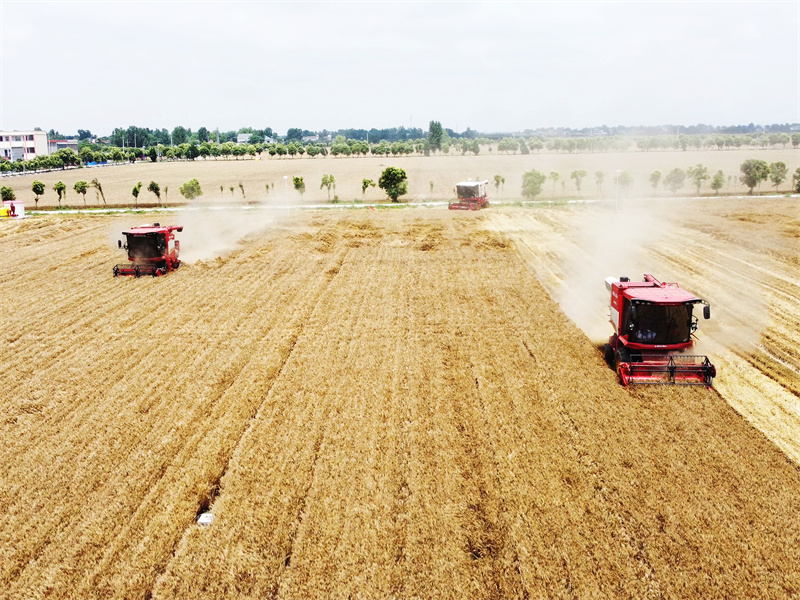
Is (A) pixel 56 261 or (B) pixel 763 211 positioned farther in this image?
(B) pixel 763 211

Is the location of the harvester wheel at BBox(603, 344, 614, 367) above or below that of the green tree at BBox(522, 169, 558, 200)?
below

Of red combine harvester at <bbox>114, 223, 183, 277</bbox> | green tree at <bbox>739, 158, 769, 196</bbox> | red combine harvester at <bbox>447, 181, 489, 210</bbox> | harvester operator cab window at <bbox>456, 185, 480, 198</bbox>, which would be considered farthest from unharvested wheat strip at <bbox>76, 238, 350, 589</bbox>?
A: green tree at <bbox>739, 158, 769, 196</bbox>

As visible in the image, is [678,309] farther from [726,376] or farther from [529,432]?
A: [529,432]

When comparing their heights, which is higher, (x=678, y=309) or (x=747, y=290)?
(x=678, y=309)

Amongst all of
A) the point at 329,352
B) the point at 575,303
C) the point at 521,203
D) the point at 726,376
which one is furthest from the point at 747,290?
the point at 521,203

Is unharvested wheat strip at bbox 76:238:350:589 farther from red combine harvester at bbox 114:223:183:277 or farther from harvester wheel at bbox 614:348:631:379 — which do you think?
red combine harvester at bbox 114:223:183:277

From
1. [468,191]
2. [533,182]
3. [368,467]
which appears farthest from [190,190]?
[368,467]
